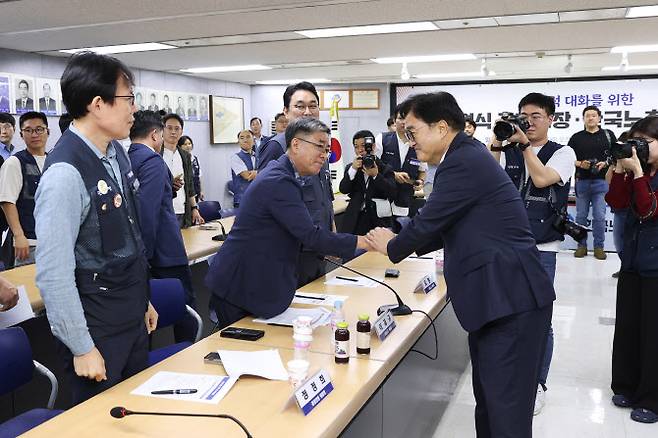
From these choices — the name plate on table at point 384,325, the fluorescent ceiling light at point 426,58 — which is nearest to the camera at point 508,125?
Answer: the name plate on table at point 384,325

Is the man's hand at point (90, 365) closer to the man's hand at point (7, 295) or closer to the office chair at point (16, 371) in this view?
the office chair at point (16, 371)

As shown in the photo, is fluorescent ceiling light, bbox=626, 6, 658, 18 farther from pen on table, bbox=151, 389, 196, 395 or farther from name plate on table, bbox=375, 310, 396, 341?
pen on table, bbox=151, 389, 196, 395

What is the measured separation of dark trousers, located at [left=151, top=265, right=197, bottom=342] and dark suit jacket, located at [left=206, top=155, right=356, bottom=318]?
2.64 feet

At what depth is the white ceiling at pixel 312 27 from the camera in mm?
4070

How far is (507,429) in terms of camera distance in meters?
2.11

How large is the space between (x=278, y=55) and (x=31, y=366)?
5.01m

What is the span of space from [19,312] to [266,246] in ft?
3.48

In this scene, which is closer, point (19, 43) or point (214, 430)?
point (214, 430)

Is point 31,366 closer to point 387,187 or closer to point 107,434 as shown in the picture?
point 107,434

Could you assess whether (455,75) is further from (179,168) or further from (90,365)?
(90,365)

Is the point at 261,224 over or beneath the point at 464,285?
over

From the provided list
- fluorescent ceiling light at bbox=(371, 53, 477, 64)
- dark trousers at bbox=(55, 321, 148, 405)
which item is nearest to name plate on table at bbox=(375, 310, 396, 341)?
dark trousers at bbox=(55, 321, 148, 405)

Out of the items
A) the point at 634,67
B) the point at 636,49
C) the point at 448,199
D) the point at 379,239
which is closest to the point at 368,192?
the point at 379,239

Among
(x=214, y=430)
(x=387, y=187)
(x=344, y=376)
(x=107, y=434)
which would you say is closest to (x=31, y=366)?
(x=107, y=434)
